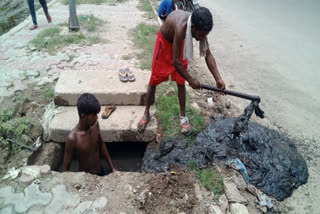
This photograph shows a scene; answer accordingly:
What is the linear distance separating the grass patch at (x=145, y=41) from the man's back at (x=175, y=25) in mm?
1774

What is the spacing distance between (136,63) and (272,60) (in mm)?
3063

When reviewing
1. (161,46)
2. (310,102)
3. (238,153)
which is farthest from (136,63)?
(310,102)

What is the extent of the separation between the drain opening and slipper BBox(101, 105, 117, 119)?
0.52 m

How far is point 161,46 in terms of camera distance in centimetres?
258

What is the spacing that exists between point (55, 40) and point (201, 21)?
156 inches

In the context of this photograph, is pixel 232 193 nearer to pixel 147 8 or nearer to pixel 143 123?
pixel 143 123

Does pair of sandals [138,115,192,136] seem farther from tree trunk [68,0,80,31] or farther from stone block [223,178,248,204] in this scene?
tree trunk [68,0,80,31]

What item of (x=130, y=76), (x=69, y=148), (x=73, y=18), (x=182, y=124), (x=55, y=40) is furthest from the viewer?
(x=73, y=18)

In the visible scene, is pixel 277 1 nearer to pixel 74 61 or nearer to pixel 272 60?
pixel 272 60

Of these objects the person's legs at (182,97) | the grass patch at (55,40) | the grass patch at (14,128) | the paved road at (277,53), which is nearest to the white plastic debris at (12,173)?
the grass patch at (14,128)

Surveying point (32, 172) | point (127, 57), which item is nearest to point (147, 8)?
point (127, 57)

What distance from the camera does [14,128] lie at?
2674mm

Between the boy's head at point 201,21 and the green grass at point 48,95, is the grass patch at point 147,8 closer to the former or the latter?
the green grass at point 48,95

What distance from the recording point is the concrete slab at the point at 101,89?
3115mm
